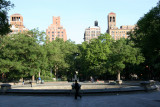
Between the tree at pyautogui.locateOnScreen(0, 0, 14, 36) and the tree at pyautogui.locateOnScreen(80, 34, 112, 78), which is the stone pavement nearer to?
the tree at pyautogui.locateOnScreen(0, 0, 14, 36)

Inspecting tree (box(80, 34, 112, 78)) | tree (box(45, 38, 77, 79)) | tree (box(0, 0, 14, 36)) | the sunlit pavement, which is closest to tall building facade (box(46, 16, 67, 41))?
tree (box(45, 38, 77, 79))

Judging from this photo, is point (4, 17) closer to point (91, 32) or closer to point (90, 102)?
point (90, 102)

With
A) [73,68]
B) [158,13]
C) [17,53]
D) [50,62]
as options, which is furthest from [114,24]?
[158,13]

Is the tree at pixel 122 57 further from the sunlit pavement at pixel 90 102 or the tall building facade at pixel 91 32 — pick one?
the tall building facade at pixel 91 32

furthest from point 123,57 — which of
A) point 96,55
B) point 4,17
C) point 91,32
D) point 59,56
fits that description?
point 91,32

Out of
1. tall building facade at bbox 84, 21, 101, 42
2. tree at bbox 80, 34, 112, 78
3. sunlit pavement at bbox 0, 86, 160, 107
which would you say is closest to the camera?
sunlit pavement at bbox 0, 86, 160, 107

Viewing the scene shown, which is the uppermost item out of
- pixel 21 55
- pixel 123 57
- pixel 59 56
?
pixel 59 56

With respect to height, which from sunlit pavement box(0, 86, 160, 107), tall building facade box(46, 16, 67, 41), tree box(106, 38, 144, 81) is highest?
tall building facade box(46, 16, 67, 41)

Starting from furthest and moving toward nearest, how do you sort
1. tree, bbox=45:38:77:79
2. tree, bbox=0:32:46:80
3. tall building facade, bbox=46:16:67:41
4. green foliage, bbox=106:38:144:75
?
tall building facade, bbox=46:16:67:41 → tree, bbox=45:38:77:79 → green foliage, bbox=106:38:144:75 → tree, bbox=0:32:46:80

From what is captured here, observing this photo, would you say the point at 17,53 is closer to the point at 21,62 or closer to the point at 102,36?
the point at 21,62

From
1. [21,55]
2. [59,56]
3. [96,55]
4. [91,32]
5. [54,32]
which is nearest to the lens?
[21,55]

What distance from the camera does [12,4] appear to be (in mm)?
17219

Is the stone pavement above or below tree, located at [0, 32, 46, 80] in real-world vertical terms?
below

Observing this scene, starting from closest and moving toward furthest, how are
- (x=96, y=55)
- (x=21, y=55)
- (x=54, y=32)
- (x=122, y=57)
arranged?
(x=122, y=57), (x=21, y=55), (x=96, y=55), (x=54, y=32)
